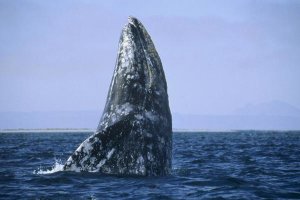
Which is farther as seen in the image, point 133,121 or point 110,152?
point 133,121

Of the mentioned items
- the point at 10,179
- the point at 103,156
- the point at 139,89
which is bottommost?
the point at 10,179

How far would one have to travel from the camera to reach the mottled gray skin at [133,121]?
334 inches

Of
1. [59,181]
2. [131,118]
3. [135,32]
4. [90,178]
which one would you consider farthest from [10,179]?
[135,32]

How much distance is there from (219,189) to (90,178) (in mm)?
2476

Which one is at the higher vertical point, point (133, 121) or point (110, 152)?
point (133, 121)

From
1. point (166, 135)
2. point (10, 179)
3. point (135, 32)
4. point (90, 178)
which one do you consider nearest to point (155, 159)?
point (166, 135)

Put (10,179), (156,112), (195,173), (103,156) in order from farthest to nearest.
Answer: (195,173)
(10,179)
(156,112)
(103,156)

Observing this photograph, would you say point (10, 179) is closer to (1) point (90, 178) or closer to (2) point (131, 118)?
(1) point (90, 178)

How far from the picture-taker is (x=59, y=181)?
903 cm

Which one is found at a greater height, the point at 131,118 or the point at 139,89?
the point at 139,89

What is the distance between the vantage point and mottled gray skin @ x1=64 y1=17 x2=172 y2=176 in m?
8.49

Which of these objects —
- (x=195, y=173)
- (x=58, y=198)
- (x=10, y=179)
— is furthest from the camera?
(x=195, y=173)

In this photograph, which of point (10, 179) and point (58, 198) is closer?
point (58, 198)

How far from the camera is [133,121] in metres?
8.88
